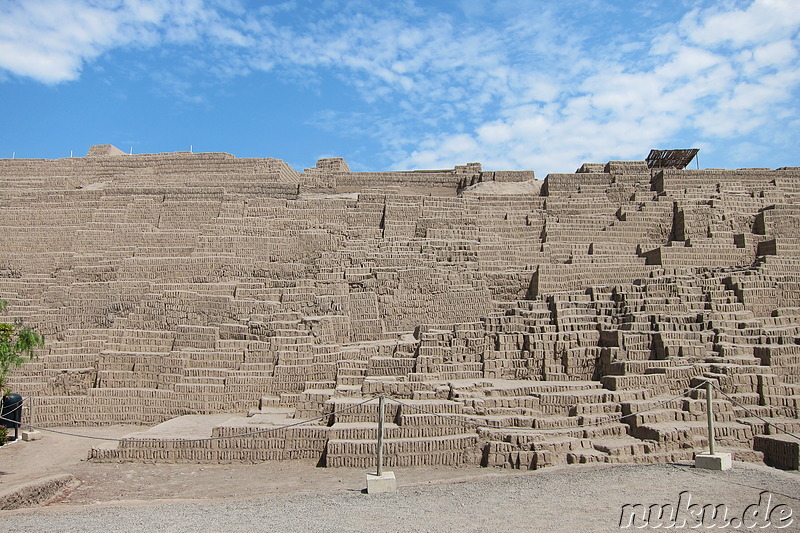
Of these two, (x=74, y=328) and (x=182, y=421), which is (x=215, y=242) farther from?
Result: (x=182, y=421)

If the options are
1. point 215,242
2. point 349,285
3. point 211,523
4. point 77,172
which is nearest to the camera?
point 211,523

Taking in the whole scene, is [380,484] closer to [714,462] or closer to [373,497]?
[373,497]

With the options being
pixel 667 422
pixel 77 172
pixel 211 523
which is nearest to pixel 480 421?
pixel 667 422

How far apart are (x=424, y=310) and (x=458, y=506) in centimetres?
816

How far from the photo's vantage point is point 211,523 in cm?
698

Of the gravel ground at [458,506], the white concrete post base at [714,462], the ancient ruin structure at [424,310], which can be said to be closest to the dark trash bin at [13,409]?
the ancient ruin structure at [424,310]

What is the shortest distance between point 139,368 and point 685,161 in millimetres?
21049

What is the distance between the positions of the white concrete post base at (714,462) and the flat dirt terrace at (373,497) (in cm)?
16

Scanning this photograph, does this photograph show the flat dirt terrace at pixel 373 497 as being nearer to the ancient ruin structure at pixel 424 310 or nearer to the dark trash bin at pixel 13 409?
the ancient ruin structure at pixel 424 310

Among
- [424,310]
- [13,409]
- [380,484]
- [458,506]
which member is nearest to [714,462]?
[458,506]

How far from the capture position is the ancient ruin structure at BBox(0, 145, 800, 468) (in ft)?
35.6

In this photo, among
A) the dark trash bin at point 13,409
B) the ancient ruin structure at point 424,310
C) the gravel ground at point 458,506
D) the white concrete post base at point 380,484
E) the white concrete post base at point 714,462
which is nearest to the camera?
the gravel ground at point 458,506

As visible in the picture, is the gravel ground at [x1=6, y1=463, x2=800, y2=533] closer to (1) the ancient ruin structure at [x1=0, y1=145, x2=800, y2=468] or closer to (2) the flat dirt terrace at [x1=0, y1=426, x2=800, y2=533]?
(2) the flat dirt terrace at [x1=0, y1=426, x2=800, y2=533]

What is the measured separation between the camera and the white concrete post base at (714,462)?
28.0 ft
